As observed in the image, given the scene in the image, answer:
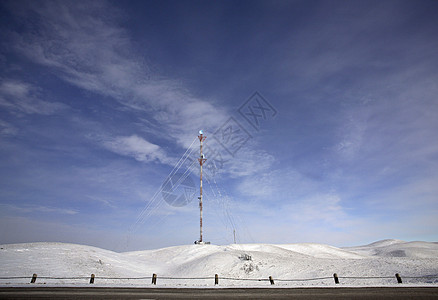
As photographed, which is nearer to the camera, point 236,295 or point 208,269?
point 236,295

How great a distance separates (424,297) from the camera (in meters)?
12.9

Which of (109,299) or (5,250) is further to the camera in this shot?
(5,250)

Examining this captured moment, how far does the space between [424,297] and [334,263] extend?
22.4 m

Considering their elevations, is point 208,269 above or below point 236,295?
above

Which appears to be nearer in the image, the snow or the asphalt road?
the asphalt road

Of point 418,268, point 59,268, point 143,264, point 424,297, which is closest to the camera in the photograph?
point 424,297

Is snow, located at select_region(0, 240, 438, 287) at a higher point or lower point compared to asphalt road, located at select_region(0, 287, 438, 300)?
higher

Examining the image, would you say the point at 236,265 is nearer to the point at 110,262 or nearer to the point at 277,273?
the point at 277,273

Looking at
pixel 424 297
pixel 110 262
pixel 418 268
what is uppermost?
pixel 110 262

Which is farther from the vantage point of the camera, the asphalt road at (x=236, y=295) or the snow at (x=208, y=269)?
the snow at (x=208, y=269)

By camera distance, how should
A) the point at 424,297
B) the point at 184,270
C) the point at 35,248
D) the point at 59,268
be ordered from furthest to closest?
the point at 184,270 → the point at 35,248 → the point at 59,268 → the point at 424,297

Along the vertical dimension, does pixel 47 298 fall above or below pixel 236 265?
below

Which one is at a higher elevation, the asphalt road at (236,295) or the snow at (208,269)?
the snow at (208,269)

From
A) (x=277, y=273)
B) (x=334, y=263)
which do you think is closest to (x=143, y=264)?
(x=277, y=273)
